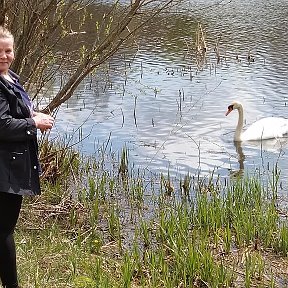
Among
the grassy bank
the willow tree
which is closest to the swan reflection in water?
the grassy bank

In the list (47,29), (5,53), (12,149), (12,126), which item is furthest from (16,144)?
(47,29)

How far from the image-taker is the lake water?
29.7ft

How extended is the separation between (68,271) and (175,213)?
82.8 inches

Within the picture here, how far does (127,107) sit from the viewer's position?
37.8 ft

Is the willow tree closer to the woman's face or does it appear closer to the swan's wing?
the woman's face

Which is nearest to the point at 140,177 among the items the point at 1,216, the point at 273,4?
the point at 1,216

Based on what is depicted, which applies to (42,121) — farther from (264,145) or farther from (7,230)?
(264,145)

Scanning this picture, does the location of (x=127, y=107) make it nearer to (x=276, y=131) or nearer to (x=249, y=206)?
(x=276, y=131)

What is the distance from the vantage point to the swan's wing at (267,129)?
389 inches

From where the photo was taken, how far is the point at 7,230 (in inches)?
133

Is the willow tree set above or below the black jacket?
above

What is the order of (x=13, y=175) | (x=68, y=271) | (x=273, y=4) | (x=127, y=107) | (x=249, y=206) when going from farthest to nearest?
(x=273, y=4)
(x=127, y=107)
(x=249, y=206)
(x=68, y=271)
(x=13, y=175)

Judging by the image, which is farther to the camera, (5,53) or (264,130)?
(264,130)

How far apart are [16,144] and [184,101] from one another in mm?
8827
